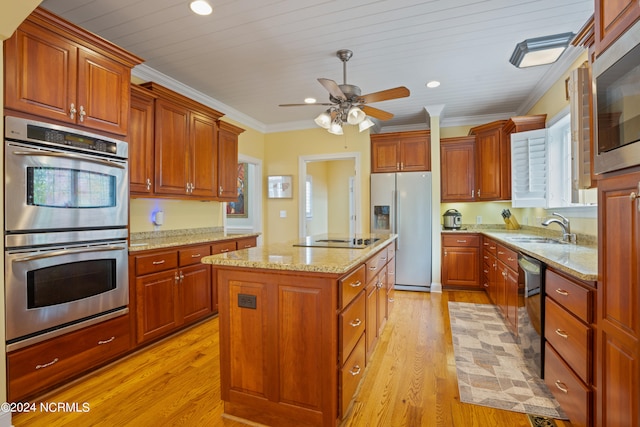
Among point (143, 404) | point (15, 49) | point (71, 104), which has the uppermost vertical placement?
point (15, 49)

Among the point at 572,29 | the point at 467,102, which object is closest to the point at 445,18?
the point at 572,29

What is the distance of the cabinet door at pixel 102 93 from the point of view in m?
2.12

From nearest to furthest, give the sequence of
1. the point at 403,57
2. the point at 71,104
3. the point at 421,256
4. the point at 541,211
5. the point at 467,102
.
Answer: the point at 71,104, the point at 403,57, the point at 541,211, the point at 467,102, the point at 421,256

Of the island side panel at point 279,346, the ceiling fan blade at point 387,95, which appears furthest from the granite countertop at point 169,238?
the ceiling fan blade at point 387,95

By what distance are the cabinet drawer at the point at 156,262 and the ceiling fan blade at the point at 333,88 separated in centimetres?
198

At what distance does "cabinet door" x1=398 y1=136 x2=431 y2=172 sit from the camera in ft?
15.3

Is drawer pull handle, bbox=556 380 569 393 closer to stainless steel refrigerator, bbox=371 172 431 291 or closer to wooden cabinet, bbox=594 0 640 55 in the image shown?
wooden cabinet, bbox=594 0 640 55

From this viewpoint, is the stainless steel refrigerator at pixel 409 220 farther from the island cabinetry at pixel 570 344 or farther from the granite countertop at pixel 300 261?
the granite countertop at pixel 300 261

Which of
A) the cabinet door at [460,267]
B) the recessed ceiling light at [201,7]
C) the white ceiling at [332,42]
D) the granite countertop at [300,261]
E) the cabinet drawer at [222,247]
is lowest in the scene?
the cabinet door at [460,267]

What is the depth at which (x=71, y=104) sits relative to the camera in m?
2.04

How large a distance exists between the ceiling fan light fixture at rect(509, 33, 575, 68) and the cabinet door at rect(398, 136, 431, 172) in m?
1.79

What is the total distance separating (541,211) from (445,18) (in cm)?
272

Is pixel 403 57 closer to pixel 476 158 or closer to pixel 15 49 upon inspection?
pixel 476 158

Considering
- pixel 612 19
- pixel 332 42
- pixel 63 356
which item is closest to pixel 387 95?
pixel 332 42
